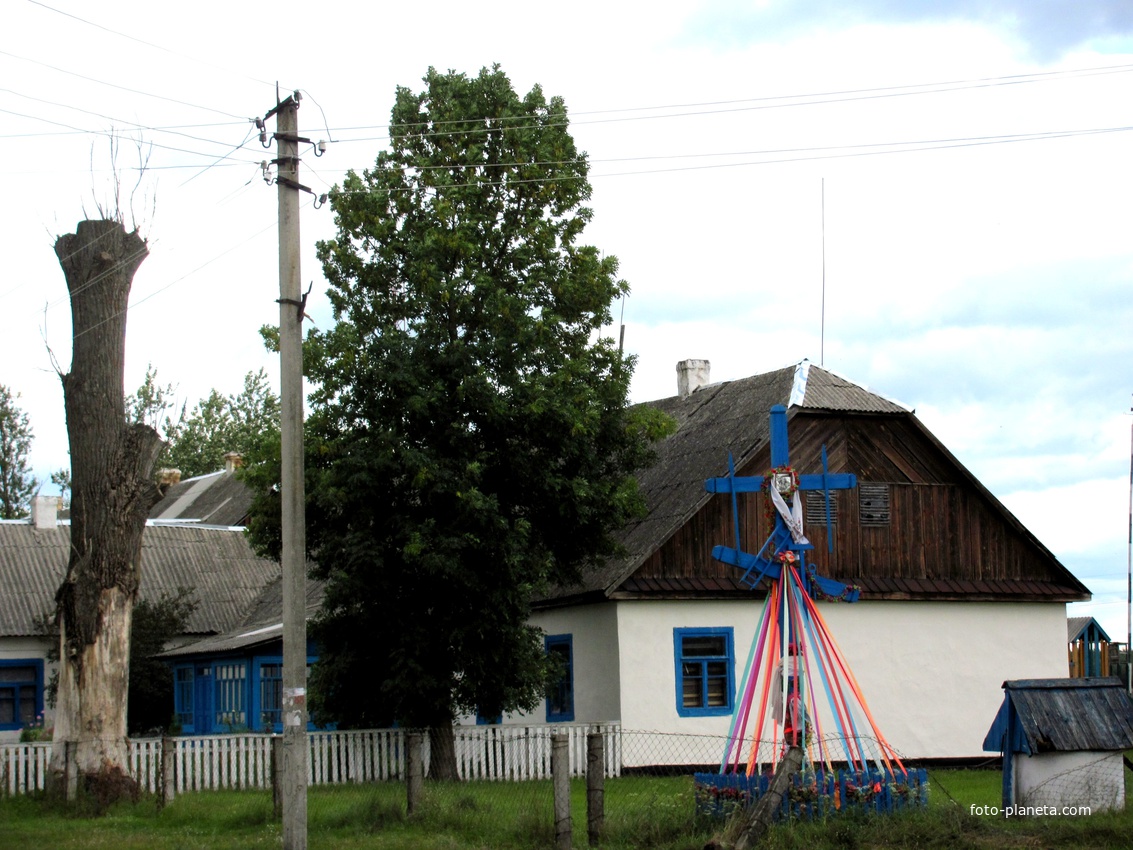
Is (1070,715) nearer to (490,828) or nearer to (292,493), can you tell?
(490,828)

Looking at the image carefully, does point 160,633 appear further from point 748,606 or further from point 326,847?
point 326,847

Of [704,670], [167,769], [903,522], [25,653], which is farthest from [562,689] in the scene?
[25,653]

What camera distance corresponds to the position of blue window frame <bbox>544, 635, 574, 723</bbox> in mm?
25047

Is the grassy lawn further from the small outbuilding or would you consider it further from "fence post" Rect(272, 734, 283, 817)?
the small outbuilding

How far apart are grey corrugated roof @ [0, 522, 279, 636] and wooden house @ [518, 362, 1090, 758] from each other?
12264 millimetres

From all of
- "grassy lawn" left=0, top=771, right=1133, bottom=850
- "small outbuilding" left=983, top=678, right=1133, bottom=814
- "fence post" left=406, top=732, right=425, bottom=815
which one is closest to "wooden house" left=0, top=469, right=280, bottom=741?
"grassy lawn" left=0, top=771, right=1133, bottom=850

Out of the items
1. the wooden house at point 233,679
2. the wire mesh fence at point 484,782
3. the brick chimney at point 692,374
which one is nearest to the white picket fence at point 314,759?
the wire mesh fence at point 484,782

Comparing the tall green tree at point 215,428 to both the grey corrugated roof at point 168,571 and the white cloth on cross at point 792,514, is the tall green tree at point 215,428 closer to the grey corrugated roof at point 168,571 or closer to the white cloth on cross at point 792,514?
the grey corrugated roof at point 168,571

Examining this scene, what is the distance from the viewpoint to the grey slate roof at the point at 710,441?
23938mm

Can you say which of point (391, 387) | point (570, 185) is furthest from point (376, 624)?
point (570, 185)

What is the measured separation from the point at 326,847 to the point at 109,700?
239 inches

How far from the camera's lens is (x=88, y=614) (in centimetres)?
1766

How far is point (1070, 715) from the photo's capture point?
1443 cm

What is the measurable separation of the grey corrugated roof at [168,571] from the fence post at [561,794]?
22895mm
